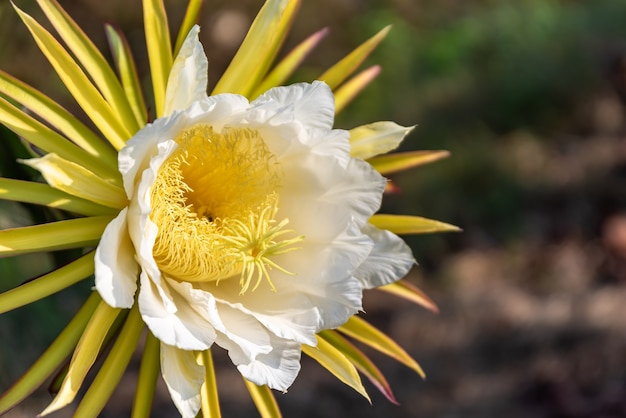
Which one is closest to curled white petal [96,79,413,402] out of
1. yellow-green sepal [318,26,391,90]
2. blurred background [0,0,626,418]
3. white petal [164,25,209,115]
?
white petal [164,25,209,115]

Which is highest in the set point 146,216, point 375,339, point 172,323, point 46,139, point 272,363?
point 46,139

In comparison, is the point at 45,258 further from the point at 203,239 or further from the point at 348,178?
the point at 348,178

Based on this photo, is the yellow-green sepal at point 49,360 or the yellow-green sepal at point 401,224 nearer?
the yellow-green sepal at point 49,360

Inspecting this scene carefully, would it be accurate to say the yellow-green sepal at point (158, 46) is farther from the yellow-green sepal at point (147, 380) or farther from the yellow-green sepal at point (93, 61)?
the yellow-green sepal at point (147, 380)

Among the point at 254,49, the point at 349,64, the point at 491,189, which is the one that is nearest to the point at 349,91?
the point at 349,64

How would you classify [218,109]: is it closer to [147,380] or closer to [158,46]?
[158,46]

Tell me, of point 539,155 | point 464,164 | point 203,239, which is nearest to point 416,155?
point 203,239

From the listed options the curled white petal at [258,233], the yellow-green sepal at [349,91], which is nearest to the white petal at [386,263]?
the curled white petal at [258,233]
